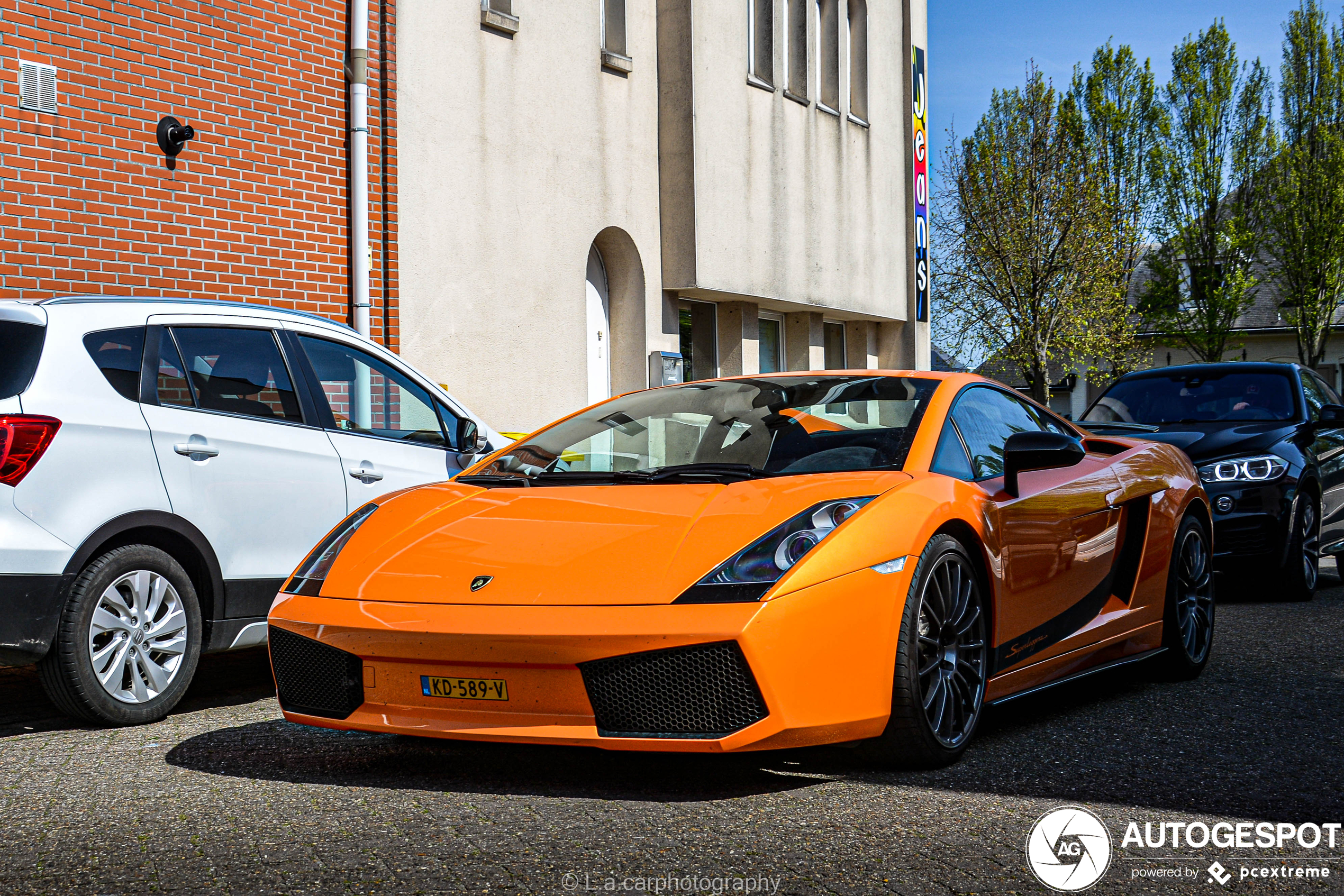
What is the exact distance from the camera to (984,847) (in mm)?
3438

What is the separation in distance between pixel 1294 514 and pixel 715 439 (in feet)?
17.6

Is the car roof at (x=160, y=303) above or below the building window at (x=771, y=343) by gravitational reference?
below

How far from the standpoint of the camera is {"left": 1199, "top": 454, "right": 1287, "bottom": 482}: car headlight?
29.2 feet

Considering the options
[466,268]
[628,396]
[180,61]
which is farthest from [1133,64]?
[628,396]

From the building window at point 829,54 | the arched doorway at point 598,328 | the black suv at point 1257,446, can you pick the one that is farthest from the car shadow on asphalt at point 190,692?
the building window at point 829,54

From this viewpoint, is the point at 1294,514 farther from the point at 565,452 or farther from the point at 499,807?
the point at 499,807

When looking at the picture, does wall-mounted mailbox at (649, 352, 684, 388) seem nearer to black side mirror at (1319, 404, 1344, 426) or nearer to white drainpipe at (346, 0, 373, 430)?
white drainpipe at (346, 0, 373, 430)

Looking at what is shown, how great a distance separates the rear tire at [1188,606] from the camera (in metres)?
5.85

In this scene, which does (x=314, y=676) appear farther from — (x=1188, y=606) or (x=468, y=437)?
(x=1188, y=606)

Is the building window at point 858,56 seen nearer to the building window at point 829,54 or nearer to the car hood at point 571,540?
the building window at point 829,54

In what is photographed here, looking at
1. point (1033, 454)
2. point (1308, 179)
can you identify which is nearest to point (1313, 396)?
point (1033, 454)

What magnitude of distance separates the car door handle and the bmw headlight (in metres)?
2.67

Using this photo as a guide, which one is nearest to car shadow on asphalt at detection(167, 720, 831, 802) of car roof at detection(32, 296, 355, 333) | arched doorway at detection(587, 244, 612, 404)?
car roof at detection(32, 296, 355, 333)

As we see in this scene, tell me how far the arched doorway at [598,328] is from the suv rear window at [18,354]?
10126 mm
